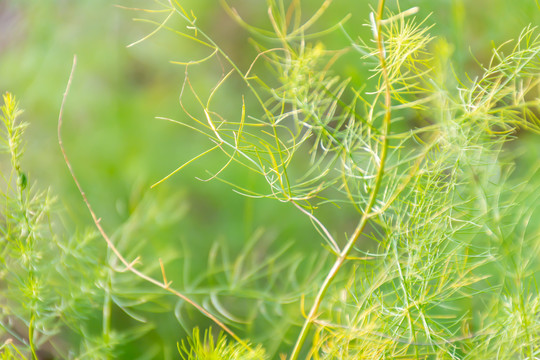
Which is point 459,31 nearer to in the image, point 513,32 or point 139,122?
point 513,32

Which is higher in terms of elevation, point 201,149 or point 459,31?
point 459,31

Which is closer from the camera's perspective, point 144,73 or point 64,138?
point 64,138

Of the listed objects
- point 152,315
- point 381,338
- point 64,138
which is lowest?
point 152,315

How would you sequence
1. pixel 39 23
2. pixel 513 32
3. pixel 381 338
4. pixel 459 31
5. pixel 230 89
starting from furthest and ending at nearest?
pixel 230 89, pixel 39 23, pixel 513 32, pixel 459 31, pixel 381 338

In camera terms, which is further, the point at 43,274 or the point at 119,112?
the point at 119,112

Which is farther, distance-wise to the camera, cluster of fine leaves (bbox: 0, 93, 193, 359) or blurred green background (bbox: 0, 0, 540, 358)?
blurred green background (bbox: 0, 0, 540, 358)

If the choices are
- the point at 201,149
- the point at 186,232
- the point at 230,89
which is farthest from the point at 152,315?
the point at 230,89

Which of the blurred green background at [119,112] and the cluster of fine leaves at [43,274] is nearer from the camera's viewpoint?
the cluster of fine leaves at [43,274]

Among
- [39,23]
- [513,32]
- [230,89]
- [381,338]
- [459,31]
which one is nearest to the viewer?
[381,338]
